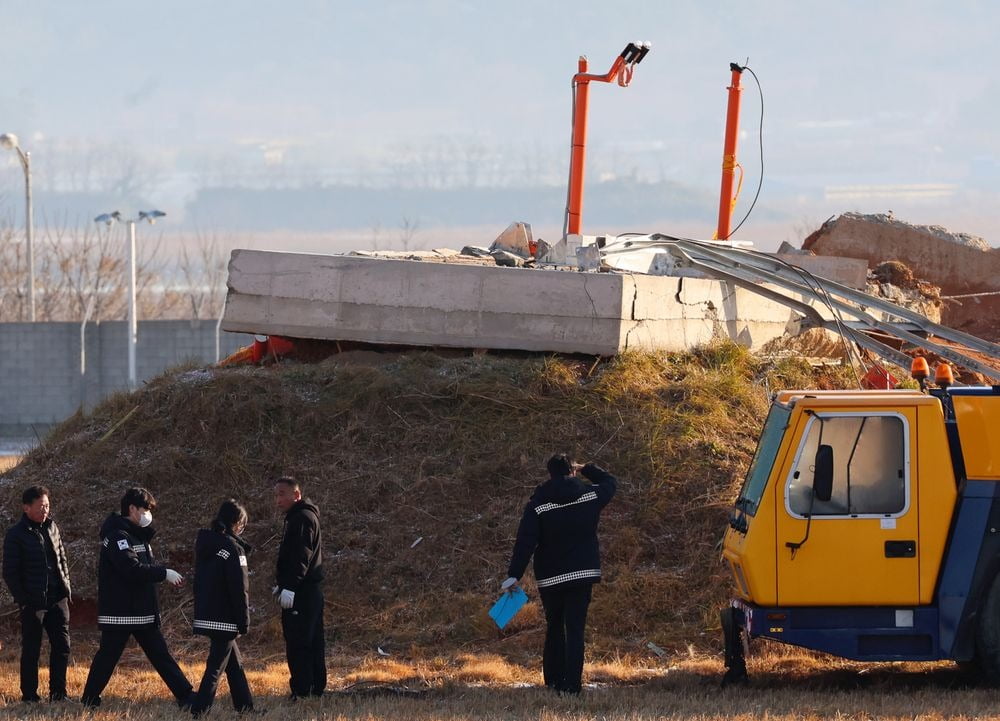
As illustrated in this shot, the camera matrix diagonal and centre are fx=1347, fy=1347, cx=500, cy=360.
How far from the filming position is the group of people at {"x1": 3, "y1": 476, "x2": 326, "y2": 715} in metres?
8.38

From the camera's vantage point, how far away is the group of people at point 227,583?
27.5ft

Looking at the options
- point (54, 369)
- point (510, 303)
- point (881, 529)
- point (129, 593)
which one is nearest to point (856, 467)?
point (881, 529)

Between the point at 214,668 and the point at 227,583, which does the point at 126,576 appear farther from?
the point at 214,668

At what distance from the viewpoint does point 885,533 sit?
8.62 m

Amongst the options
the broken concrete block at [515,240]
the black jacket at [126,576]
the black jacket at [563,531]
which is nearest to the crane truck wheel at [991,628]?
the black jacket at [563,531]

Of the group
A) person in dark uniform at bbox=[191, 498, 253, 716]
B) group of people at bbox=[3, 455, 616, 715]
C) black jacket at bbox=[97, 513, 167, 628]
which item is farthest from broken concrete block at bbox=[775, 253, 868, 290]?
black jacket at bbox=[97, 513, 167, 628]

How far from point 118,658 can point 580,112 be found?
10.3 metres

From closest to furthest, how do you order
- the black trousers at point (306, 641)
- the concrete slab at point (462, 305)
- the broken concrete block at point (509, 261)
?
the black trousers at point (306, 641), the concrete slab at point (462, 305), the broken concrete block at point (509, 261)

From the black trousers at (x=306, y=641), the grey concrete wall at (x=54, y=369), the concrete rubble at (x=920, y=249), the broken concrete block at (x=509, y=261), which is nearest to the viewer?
the black trousers at (x=306, y=641)

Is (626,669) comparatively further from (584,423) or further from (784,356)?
(784,356)

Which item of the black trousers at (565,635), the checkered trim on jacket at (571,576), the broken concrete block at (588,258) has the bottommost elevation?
the black trousers at (565,635)

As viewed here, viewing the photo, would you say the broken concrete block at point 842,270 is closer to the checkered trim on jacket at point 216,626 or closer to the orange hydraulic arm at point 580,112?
the orange hydraulic arm at point 580,112

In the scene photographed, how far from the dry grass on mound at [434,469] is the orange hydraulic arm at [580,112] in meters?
3.63

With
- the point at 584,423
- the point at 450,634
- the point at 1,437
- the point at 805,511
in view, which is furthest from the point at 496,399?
the point at 1,437
